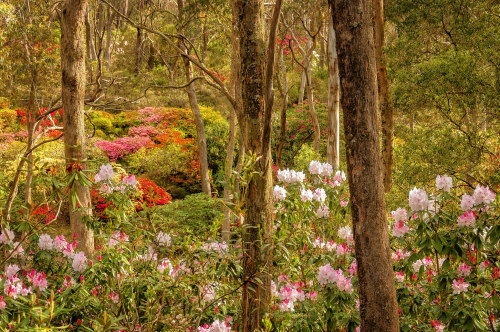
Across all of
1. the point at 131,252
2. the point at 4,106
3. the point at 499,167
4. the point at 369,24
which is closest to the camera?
the point at 369,24

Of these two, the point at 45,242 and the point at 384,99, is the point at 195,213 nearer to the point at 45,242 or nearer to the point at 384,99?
the point at 384,99

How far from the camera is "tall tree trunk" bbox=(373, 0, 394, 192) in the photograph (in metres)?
9.74

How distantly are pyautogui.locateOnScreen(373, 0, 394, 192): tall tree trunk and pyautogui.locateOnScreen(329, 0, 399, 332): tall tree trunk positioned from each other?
795 cm

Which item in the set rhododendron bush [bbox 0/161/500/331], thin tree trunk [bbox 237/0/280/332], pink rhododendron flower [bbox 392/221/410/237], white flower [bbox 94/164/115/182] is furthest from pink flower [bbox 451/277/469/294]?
white flower [bbox 94/164/115/182]

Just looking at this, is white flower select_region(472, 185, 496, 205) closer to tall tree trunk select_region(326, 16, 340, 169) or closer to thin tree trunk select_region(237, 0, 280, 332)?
thin tree trunk select_region(237, 0, 280, 332)

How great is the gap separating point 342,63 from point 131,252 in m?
1.83

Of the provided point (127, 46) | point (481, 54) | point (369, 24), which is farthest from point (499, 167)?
point (127, 46)

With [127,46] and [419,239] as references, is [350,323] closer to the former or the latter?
[419,239]

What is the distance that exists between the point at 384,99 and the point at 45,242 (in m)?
8.61

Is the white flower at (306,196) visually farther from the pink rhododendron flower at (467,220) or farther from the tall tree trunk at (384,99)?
the tall tree trunk at (384,99)

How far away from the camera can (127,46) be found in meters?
21.5

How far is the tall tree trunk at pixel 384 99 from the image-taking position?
9.74m

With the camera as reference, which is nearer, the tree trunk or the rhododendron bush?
the rhododendron bush

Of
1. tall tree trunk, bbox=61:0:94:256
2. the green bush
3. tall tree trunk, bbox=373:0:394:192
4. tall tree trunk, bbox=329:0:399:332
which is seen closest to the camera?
tall tree trunk, bbox=329:0:399:332
